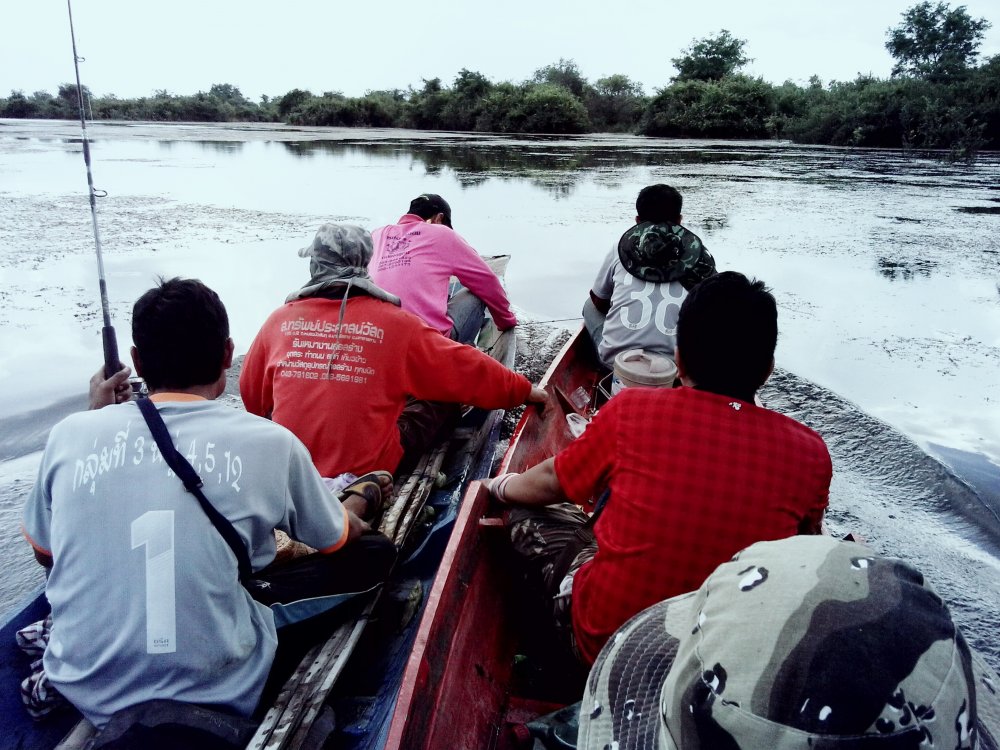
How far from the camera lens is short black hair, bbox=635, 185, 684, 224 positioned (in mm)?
3789

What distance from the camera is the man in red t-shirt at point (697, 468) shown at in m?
1.67

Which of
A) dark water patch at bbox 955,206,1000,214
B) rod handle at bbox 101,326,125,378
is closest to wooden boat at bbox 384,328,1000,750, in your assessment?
rod handle at bbox 101,326,125,378

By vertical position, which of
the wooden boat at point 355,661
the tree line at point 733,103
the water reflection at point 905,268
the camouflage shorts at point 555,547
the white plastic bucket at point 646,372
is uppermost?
the tree line at point 733,103

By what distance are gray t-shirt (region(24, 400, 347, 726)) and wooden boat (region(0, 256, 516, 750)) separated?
0.24m

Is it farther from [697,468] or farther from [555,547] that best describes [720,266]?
[697,468]

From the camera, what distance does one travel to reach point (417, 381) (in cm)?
292

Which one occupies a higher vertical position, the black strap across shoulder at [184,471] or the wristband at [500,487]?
the black strap across shoulder at [184,471]

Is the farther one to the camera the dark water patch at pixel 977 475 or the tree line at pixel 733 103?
the tree line at pixel 733 103

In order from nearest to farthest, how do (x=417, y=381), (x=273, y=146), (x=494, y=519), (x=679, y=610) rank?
1. (x=679, y=610)
2. (x=494, y=519)
3. (x=417, y=381)
4. (x=273, y=146)

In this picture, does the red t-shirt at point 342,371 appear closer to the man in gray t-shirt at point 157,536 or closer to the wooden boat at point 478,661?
the wooden boat at point 478,661

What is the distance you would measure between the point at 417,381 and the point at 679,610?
1.87 m

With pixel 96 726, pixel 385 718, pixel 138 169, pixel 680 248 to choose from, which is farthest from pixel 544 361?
pixel 138 169

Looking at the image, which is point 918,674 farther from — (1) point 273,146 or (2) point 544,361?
(1) point 273,146

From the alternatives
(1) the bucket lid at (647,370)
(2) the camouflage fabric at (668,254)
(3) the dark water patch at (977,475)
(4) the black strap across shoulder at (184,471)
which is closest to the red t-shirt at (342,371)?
(1) the bucket lid at (647,370)
